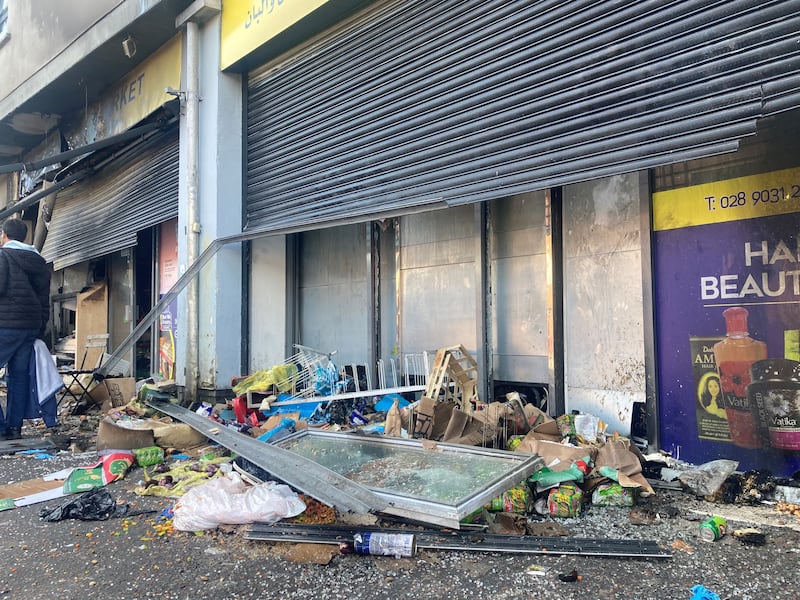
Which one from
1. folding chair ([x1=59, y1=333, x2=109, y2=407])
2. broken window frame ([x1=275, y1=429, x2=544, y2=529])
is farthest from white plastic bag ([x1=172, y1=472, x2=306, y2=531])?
folding chair ([x1=59, y1=333, x2=109, y2=407])

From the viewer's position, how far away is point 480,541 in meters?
2.68

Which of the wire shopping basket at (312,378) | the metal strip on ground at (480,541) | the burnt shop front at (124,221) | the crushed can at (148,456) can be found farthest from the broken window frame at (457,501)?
the burnt shop front at (124,221)

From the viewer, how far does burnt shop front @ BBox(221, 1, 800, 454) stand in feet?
9.83

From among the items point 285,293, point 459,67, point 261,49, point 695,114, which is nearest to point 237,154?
point 261,49

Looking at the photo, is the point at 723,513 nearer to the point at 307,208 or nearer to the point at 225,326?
the point at 307,208

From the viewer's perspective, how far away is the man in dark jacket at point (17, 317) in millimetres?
5156

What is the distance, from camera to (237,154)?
6.66m

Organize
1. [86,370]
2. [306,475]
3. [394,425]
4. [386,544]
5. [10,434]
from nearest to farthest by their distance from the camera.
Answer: [386,544], [306,475], [394,425], [10,434], [86,370]

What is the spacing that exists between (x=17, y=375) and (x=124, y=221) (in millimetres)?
4081

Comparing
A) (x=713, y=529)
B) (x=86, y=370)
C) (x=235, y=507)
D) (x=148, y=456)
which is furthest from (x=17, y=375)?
(x=713, y=529)

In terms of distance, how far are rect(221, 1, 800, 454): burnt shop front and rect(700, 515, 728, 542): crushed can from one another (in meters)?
1.16

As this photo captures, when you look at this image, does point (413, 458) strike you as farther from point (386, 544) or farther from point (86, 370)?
point (86, 370)

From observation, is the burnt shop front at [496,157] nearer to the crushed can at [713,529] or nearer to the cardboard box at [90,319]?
the crushed can at [713,529]

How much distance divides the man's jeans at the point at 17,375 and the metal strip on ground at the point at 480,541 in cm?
379
